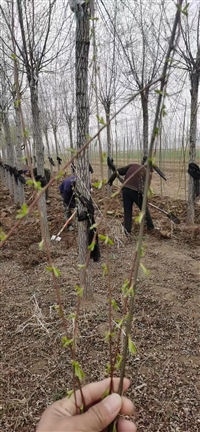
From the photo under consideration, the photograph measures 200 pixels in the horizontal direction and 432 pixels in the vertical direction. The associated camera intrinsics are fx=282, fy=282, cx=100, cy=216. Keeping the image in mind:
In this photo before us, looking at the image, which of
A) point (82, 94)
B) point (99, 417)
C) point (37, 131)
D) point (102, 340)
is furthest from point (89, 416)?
point (37, 131)

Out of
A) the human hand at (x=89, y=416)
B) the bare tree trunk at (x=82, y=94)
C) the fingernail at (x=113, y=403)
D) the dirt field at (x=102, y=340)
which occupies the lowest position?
the dirt field at (x=102, y=340)

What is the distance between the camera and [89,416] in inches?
29.1

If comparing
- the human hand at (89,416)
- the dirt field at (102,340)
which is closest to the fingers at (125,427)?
the human hand at (89,416)

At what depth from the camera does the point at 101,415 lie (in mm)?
728

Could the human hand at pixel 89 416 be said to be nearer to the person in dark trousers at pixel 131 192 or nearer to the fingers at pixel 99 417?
the fingers at pixel 99 417

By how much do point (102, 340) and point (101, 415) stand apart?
173cm

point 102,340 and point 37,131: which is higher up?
point 37,131

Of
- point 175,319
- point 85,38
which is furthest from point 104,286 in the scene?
point 85,38

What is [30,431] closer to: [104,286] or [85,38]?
[104,286]

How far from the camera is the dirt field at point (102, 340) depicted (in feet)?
5.90

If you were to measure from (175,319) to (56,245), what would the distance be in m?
2.72

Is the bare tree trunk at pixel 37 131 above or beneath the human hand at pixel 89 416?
above

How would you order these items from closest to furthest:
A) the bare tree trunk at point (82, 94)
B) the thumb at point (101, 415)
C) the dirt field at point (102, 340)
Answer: the thumb at point (101, 415) → the dirt field at point (102, 340) → the bare tree trunk at point (82, 94)

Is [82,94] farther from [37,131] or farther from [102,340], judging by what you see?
[37,131]
